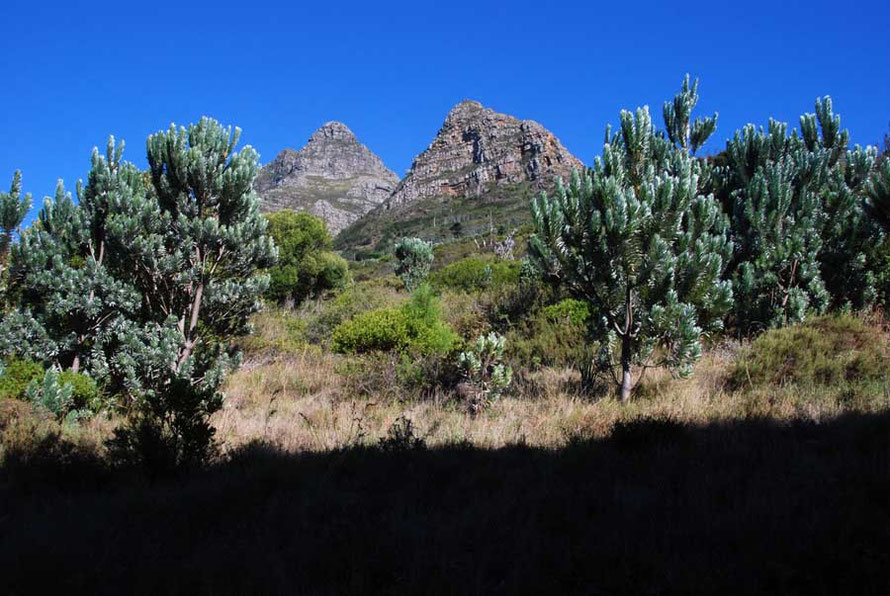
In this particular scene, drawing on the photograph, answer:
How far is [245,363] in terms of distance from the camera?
11.5 meters

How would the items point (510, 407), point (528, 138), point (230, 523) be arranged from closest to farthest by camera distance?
point (230, 523), point (510, 407), point (528, 138)

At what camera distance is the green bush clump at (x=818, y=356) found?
7.04 meters

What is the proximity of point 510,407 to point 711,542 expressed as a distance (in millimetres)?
4075

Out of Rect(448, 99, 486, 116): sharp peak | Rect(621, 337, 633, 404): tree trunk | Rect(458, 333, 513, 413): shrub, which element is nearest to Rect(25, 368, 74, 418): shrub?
Rect(458, 333, 513, 413): shrub

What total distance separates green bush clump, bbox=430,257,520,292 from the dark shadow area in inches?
460

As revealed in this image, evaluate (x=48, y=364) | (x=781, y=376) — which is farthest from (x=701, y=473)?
(x=48, y=364)

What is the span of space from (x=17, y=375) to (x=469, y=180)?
104331mm

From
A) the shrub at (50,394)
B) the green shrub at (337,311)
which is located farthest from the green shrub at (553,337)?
the shrub at (50,394)

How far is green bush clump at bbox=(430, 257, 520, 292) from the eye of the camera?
1714cm

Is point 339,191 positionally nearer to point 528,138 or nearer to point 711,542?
point 528,138

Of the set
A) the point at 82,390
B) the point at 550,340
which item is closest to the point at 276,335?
the point at 82,390

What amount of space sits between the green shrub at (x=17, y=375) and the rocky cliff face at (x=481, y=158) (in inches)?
3330

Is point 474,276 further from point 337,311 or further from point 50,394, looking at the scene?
point 50,394

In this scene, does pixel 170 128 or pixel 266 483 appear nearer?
pixel 266 483
